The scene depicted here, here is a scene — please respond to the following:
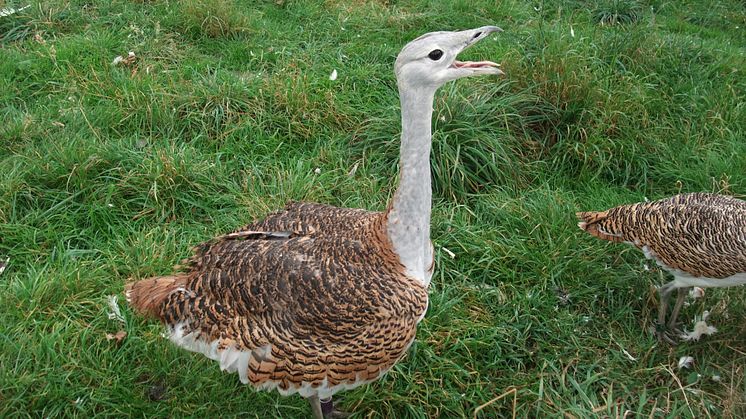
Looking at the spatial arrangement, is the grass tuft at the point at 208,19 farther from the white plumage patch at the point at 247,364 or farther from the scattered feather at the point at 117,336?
the white plumage patch at the point at 247,364

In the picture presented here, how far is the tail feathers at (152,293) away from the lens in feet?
8.38

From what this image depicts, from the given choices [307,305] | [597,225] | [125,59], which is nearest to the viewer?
[307,305]

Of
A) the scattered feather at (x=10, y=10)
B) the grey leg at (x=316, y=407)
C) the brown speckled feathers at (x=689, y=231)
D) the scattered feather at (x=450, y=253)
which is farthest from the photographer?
the scattered feather at (x=10, y=10)

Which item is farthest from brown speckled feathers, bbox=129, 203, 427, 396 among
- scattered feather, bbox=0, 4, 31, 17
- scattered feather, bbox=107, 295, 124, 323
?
scattered feather, bbox=0, 4, 31, 17

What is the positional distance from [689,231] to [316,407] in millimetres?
1988

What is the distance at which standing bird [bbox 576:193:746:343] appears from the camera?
9.50 ft

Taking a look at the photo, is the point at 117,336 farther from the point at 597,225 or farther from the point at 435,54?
the point at 597,225

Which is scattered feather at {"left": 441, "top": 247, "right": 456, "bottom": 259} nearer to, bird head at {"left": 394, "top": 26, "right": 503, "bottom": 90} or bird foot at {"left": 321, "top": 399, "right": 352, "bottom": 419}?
bird foot at {"left": 321, "top": 399, "right": 352, "bottom": 419}

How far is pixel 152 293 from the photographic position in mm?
2617

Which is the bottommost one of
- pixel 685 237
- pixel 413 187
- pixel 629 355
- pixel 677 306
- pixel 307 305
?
pixel 629 355

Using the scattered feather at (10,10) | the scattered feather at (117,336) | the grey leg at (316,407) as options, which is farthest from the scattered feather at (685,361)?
the scattered feather at (10,10)

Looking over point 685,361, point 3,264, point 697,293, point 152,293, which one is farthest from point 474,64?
point 3,264

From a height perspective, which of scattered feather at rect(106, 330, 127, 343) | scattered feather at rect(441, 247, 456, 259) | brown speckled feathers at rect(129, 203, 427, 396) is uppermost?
brown speckled feathers at rect(129, 203, 427, 396)

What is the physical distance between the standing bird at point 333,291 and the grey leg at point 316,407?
26mm
